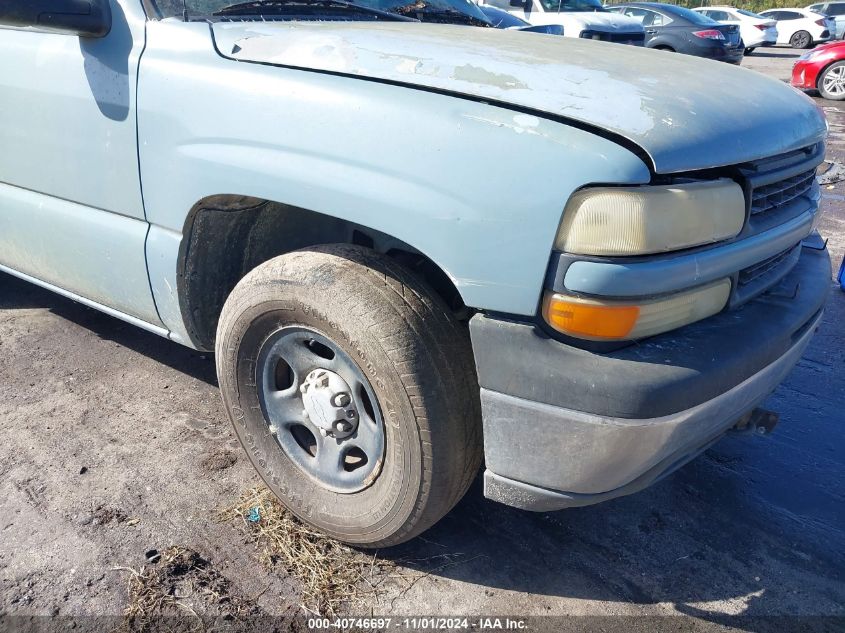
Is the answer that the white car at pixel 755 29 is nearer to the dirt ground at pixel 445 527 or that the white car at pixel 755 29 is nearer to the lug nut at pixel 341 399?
the dirt ground at pixel 445 527

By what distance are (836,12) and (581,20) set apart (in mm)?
20170

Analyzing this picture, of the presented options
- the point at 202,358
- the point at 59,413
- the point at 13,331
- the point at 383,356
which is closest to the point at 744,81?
the point at 383,356

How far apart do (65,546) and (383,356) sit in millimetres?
1257

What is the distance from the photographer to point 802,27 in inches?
991

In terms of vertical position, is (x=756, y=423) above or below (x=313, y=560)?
above

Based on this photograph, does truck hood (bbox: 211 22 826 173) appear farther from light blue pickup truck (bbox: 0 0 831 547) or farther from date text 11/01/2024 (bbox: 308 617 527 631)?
date text 11/01/2024 (bbox: 308 617 527 631)

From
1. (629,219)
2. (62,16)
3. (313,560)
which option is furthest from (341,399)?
(62,16)

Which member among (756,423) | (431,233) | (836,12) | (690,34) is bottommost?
(756,423)

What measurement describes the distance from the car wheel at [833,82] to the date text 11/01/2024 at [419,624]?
13.6 m

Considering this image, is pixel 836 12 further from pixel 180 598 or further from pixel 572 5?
pixel 180 598

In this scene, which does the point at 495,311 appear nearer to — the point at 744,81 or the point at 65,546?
the point at 744,81

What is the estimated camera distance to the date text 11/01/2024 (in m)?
2.00

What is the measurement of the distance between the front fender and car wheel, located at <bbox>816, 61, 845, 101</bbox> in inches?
529

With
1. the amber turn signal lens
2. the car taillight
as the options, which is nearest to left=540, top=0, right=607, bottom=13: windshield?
the car taillight
